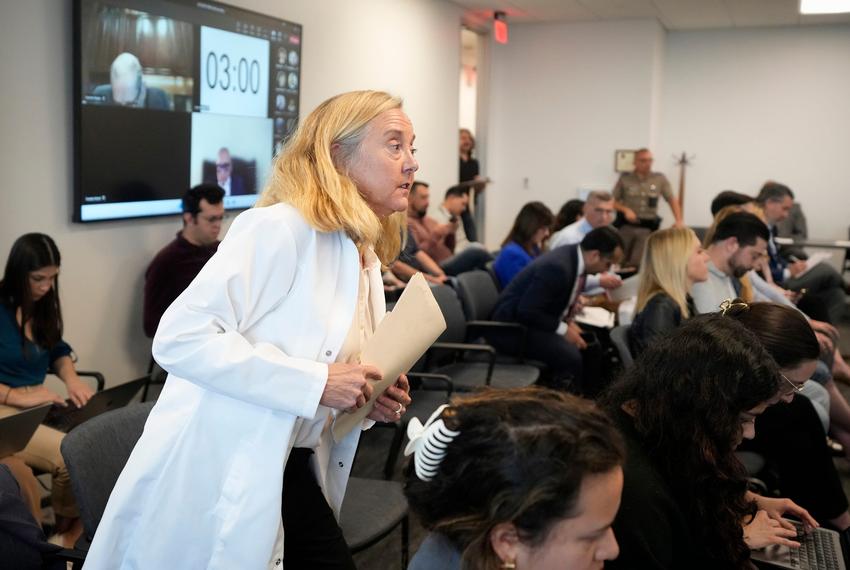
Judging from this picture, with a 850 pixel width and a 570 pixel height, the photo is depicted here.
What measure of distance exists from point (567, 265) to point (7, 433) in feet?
9.59

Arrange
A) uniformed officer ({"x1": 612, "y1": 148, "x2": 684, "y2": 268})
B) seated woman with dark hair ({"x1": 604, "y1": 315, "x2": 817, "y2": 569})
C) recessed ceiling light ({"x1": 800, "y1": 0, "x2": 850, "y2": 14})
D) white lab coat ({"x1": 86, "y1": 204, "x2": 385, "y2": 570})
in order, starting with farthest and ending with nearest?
uniformed officer ({"x1": 612, "y1": 148, "x2": 684, "y2": 268}) → recessed ceiling light ({"x1": 800, "y1": 0, "x2": 850, "y2": 14}) → seated woman with dark hair ({"x1": 604, "y1": 315, "x2": 817, "y2": 569}) → white lab coat ({"x1": 86, "y1": 204, "x2": 385, "y2": 570})

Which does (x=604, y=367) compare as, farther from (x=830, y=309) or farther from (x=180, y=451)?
(x=180, y=451)

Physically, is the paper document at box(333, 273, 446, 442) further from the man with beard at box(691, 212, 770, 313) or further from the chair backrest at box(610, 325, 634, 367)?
the man with beard at box(691, 212, 770, 313)

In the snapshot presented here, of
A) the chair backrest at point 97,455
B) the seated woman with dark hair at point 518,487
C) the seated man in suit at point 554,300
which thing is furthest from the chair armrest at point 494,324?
the seated woman with dark hair at point 518,487

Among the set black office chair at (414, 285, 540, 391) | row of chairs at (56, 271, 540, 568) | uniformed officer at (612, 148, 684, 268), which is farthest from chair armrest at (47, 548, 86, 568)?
uniformed officer at (612, 148, 684, 268)

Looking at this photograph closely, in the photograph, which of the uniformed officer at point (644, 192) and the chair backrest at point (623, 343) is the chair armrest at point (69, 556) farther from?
the uniformed officer at point (644, 192)

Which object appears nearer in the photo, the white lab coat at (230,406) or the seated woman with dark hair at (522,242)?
the white lab coat at (230,406)

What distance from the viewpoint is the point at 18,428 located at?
2492mm

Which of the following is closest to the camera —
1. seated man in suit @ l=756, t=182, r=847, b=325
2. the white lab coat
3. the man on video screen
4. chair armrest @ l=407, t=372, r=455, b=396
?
the white lab coat

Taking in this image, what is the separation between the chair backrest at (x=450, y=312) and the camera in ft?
13.6

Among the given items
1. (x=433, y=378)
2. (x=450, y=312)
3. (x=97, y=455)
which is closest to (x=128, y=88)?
(x=450, y=312)

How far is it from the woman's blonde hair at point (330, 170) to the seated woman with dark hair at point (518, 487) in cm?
57

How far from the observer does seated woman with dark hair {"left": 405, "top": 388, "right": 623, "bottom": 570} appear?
1140 millimetres

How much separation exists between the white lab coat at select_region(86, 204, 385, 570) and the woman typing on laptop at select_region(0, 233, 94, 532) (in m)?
1.43
